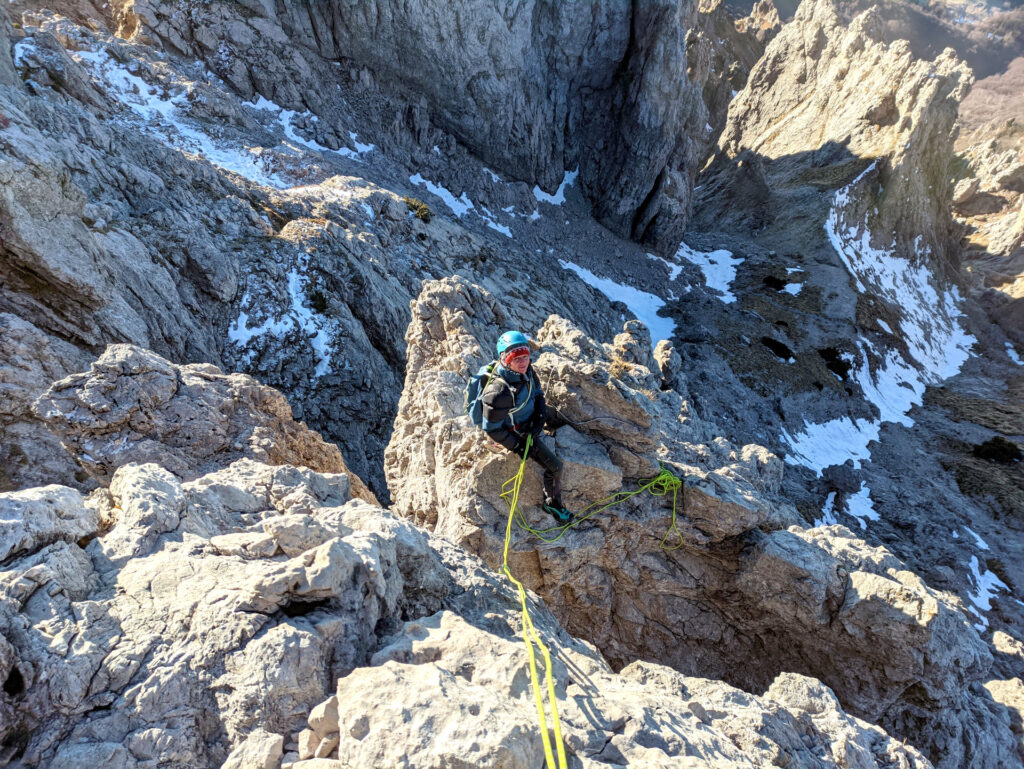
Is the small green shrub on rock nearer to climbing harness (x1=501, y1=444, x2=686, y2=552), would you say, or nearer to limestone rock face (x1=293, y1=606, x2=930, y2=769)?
climbing harness (x1=501, y1=444, x2=686, y2=552)

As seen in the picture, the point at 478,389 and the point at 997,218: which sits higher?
the point at 997,218

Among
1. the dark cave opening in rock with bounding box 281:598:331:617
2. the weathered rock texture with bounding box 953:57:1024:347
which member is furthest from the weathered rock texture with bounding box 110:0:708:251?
the dark cave opening in rock with bounding box 281:598:331:617

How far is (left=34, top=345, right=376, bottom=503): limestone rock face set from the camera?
8517 millimetres

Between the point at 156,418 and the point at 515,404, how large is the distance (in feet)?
22.9

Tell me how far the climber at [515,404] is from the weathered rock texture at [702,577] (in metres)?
0.88

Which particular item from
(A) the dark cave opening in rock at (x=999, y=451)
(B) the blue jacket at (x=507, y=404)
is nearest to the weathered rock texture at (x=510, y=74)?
(A) the dark cave opening in rock at (x=999, y=451)

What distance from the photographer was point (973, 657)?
8727 mm

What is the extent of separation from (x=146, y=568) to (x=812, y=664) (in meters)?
11.2

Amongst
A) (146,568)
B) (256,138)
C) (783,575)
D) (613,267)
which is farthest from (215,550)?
(613,267)

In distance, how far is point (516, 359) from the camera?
7516 mm

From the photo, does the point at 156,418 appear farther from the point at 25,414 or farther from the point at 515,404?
the point at 515,404

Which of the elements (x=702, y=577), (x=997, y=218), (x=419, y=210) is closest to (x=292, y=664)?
(x=702, y=577)

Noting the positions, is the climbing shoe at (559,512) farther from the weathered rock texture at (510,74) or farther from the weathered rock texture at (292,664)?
the weathered rock texture at (510,74)

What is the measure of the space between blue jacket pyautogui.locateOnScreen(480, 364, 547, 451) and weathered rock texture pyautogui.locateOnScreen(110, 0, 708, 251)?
44507 millimetres
